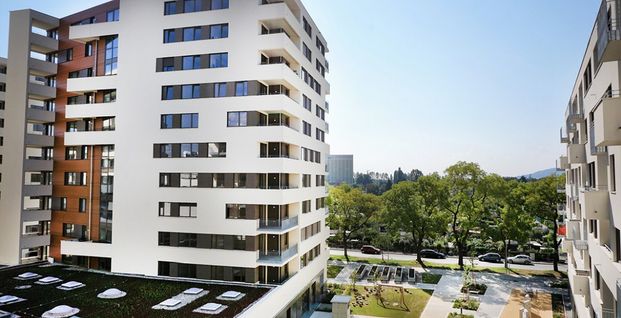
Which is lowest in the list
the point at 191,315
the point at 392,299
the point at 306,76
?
the point at 392,299

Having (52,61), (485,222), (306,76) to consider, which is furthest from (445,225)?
(52,61)

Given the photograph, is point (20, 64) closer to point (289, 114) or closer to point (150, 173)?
point (150, 173)

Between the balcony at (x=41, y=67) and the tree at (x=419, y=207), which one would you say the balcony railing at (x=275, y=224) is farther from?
the tree at (x=419, y=207)

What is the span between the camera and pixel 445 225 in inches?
1907

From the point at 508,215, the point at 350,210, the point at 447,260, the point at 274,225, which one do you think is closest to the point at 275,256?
the point at 274,225

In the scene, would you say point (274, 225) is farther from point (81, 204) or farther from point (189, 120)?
point (81, 204)

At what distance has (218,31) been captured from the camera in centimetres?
2769

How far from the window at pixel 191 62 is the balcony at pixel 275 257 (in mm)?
13924

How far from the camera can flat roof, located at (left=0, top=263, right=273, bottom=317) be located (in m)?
20.8

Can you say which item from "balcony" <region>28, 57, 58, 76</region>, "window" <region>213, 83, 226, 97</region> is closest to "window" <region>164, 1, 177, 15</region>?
"window" <region>213, 83, 226, 97</region>

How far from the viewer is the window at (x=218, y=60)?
27484mm

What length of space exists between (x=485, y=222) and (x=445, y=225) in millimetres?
4600

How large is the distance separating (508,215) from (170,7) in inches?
1617

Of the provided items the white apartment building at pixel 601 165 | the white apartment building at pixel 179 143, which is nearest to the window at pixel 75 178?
the white apartment building at pixel 179 143
